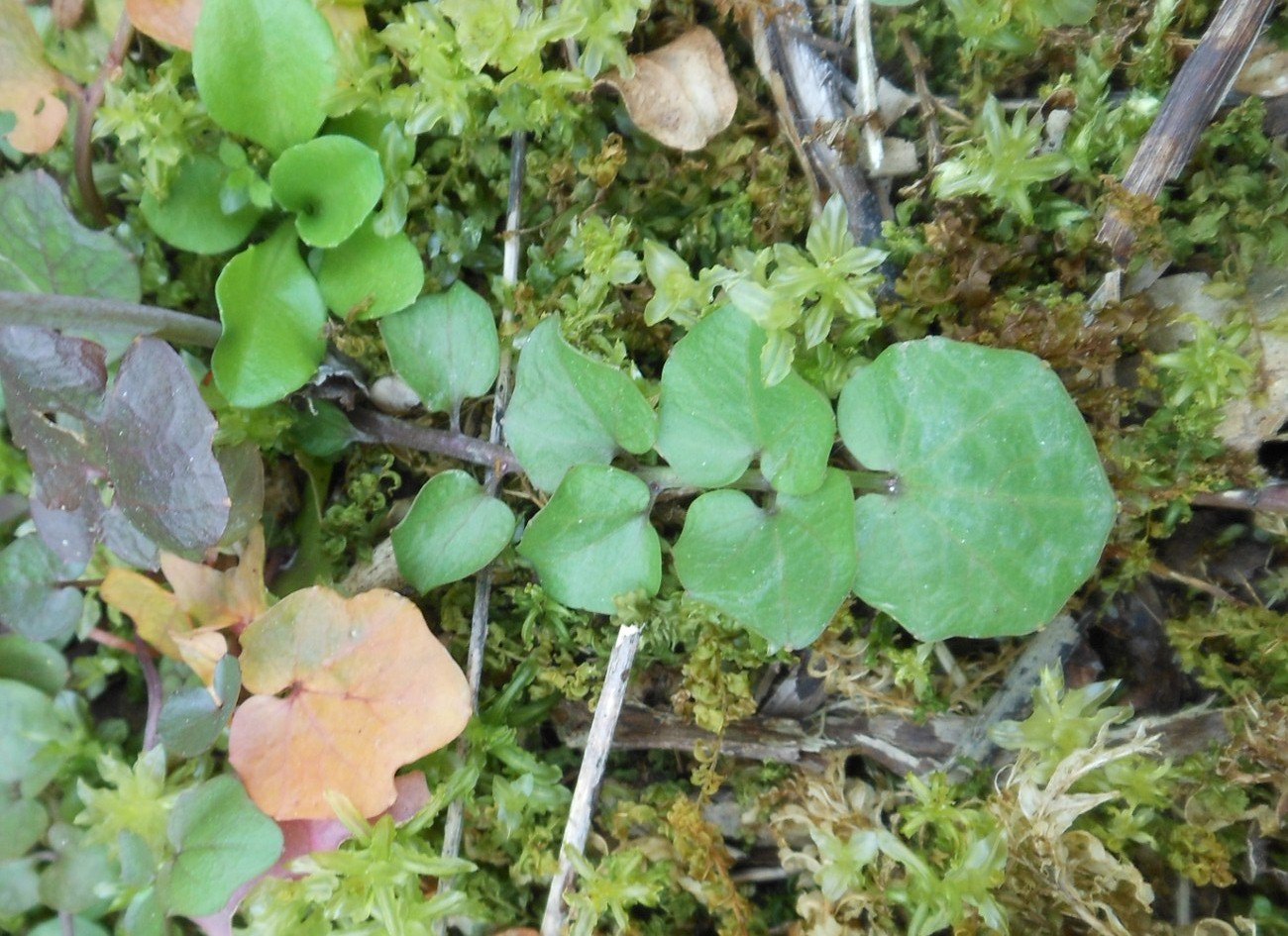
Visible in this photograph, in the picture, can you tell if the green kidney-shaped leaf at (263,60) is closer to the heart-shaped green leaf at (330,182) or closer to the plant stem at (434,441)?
the heart-shaped green leaf at (330,182)

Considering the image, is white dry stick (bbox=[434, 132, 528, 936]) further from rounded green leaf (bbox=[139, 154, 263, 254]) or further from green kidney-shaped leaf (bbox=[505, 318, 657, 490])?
rounded green leaf (bbox=[139, 154, 263, 254])

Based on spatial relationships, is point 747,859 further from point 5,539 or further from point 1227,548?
point 5,539

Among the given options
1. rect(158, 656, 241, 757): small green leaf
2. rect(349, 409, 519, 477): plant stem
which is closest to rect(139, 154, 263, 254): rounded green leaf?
rect(349, 409, 519, 477): plant stem

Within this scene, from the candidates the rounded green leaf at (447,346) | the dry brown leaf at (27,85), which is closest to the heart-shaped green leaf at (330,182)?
the rounded green leaf at (447,346)

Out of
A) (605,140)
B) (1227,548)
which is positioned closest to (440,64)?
(605,140)

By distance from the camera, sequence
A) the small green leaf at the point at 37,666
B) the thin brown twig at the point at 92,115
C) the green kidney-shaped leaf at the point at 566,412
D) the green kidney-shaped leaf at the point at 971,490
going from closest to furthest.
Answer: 1. the green kidney-shaped leaf at the point at 971,490
2. the green kidney-shaped leaf at the point at 566,412
3. the thin brown twig at the point at 92,115
4. the small green leaf at the point at 37,666

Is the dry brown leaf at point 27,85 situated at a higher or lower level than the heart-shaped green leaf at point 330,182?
higher
